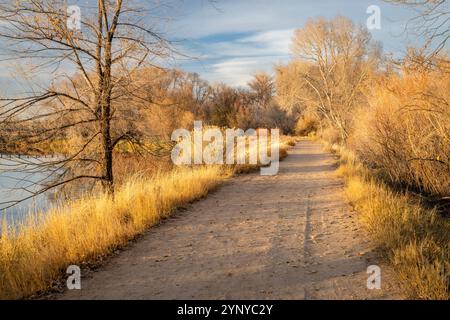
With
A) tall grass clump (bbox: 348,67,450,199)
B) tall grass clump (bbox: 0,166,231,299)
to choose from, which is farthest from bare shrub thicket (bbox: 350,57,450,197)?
tall grass clump (bbox: 0,166,231,299)

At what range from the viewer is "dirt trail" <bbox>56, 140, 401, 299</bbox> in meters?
4.20

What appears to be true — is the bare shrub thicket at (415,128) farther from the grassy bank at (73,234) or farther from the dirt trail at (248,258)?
the grassy bank at (73,234)

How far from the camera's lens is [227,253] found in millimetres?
5582

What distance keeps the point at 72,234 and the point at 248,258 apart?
2786 millimetres

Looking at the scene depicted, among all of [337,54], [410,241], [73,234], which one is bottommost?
[73,234]

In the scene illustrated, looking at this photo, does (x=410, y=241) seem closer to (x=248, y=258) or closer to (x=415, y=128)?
(x=248, y=258)

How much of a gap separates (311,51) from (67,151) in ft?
106

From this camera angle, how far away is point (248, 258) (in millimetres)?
5320

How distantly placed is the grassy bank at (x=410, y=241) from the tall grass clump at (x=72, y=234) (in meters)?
4.03

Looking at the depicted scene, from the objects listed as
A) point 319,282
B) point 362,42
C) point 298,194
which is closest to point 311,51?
point 362,42

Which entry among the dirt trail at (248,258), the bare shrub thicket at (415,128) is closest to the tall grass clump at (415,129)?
the bare shrub thicket at (415,128)

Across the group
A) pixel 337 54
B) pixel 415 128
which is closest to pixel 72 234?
pixel 415 128

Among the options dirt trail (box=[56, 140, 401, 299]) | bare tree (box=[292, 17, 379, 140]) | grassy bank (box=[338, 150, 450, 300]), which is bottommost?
dirt trail (box=[56, 140, 401, 299])

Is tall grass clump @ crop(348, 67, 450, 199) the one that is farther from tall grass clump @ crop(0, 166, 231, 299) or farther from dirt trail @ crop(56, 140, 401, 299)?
tall grass clump @ crop(0, 166, 231, 299)
